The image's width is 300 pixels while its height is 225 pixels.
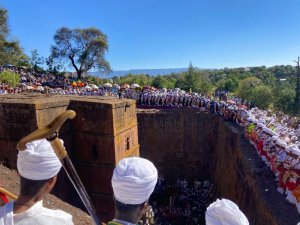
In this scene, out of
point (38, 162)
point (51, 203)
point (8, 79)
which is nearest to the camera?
point (38, 162)

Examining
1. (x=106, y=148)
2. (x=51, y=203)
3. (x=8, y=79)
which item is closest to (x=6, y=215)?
(x=51, y=203)

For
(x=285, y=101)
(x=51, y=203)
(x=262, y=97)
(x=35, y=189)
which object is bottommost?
(x=262, y=97)

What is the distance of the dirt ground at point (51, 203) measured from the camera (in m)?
9.07

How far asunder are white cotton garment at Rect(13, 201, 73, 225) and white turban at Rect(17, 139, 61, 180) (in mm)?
236

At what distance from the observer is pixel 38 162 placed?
2.46 metres

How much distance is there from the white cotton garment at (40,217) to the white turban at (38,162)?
0.78ft

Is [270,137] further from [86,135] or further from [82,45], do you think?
[82,45]

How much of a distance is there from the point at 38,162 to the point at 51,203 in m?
7.66

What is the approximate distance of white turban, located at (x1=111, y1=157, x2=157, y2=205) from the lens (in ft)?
7.75

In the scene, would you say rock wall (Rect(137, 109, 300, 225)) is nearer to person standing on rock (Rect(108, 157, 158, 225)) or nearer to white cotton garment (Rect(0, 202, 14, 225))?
person standing on rock (Rect(108, 157, 158, 225))

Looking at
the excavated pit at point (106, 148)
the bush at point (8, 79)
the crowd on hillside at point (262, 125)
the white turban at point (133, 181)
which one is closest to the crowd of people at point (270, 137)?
the crowd on hillside at point (262, 125)

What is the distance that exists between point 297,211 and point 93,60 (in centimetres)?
4198

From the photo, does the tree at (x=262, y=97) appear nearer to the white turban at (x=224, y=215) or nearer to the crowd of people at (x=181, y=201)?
the crowd of people at (x=181, y=201)

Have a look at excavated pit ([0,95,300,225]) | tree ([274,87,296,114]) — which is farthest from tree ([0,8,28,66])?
tree ([274,87,296,114])
